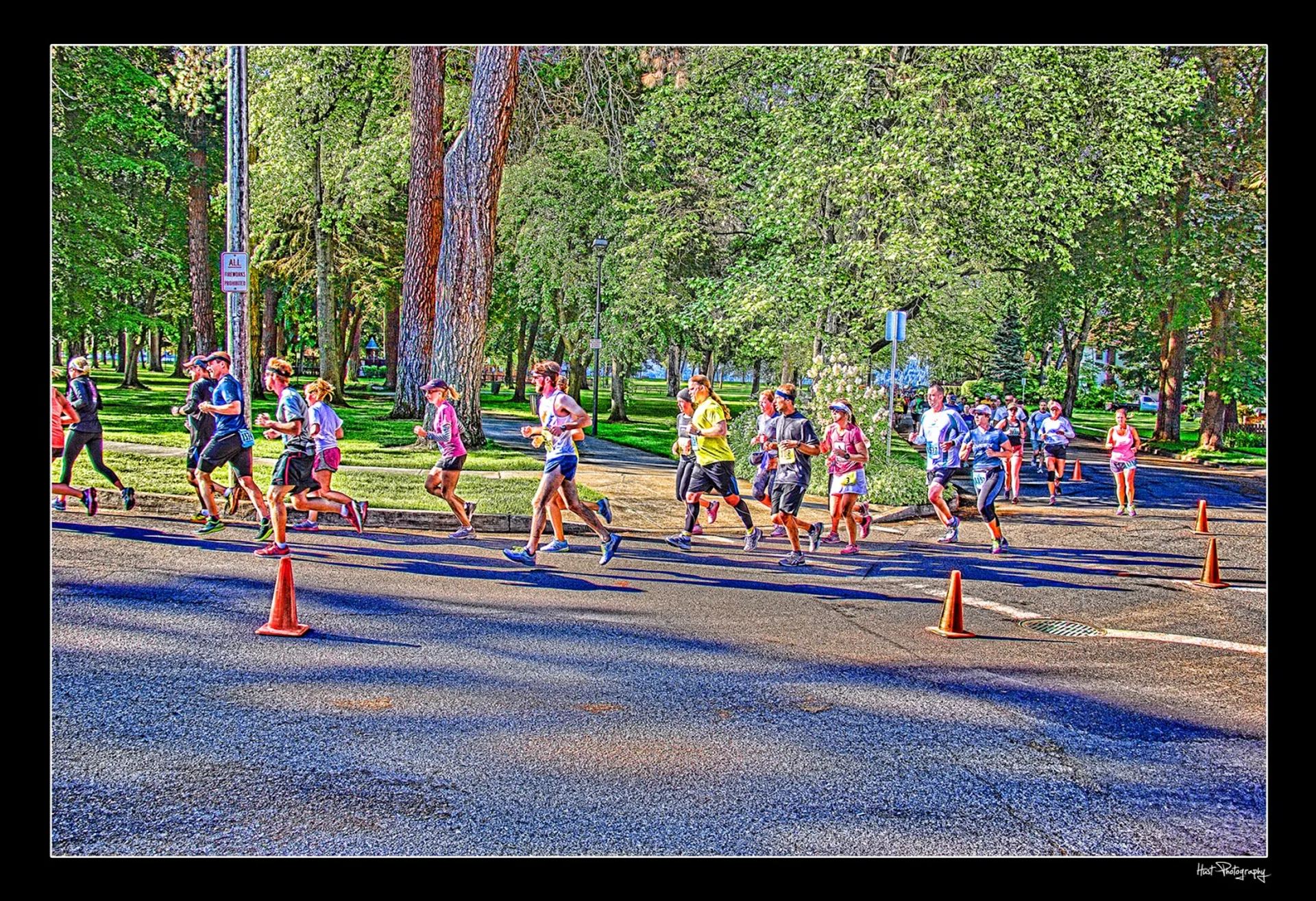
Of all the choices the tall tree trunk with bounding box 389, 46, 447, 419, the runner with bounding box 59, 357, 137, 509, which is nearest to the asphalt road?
the runner with bounding box 59, 357, 137, 509

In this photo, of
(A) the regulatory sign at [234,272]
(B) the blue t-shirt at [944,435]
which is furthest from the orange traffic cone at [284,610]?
(B) the blue t-shirt at [944,435]

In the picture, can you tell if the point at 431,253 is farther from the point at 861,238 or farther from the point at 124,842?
the point at 124,842

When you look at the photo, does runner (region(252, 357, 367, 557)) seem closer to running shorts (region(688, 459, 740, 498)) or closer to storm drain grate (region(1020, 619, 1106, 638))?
running shorts (region(688, 459, 740, 498))

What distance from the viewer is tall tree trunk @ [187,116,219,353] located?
26.8 metres

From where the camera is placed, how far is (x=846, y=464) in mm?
11734

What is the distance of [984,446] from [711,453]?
329cm

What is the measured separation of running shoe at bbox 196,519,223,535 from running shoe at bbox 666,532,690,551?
4902 mm

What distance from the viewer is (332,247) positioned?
3055 centimetres

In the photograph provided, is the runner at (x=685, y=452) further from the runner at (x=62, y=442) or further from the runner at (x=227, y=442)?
the runner at (x=62, y=442)

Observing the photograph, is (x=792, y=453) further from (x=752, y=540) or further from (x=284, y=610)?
(x=284, y=610)

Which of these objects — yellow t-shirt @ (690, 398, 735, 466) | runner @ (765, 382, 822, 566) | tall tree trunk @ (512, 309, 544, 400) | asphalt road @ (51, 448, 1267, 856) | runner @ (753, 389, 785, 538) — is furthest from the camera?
tall tree trunk @ (512, 309, 544, 400)

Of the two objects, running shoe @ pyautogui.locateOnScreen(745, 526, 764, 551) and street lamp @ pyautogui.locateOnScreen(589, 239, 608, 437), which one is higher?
street lamp @ pyautogui.locateOnScreen(589, 239, 608, 437)

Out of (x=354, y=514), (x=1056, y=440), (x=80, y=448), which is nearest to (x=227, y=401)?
(x=354, y=514)
